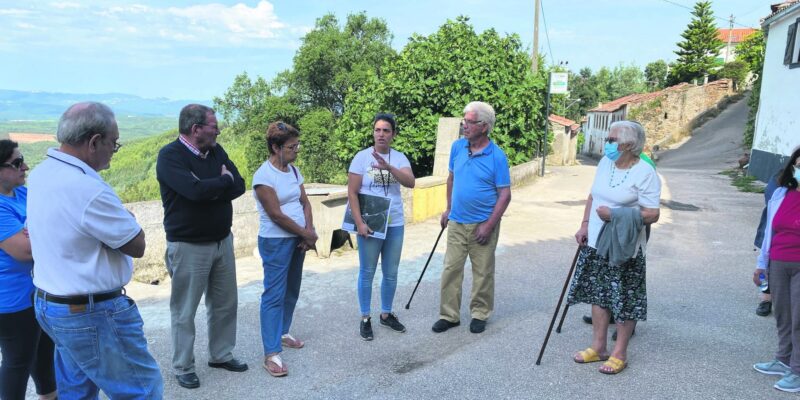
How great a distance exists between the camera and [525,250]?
7.38 m

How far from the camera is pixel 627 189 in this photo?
3639mm

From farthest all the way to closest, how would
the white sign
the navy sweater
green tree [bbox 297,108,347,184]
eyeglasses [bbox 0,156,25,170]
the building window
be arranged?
green tree [bbox 297,108,347,184]
the white sign
the building window
the navy sweater
eyeglasses [bbox 0,156,25,170]

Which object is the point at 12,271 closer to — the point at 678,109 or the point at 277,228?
the point at 277,228

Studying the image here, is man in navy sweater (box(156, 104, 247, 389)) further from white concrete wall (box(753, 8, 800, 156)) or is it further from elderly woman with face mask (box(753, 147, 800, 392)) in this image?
white concrete wall (box(753, 8, 800, 156))

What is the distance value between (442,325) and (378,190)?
1.25 m

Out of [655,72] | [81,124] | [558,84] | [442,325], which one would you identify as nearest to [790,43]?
[558,84]

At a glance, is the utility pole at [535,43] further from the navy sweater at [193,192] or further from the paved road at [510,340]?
the navy sweater at [193,192]

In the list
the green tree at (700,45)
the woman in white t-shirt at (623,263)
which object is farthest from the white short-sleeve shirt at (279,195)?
the green tree at (700,45)

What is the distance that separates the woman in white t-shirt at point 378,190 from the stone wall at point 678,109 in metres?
39.3

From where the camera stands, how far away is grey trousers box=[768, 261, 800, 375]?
3.46m

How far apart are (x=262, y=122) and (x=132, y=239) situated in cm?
3186

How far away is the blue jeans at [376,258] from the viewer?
4.34 meters

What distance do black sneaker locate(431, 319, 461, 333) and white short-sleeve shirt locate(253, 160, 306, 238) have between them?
1.47 m

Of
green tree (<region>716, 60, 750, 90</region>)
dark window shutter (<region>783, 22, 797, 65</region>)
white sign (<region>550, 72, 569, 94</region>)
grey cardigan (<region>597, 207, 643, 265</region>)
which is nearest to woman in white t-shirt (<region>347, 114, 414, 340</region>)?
grey cardigan (<region>597, 207, 643, 265</region>)
